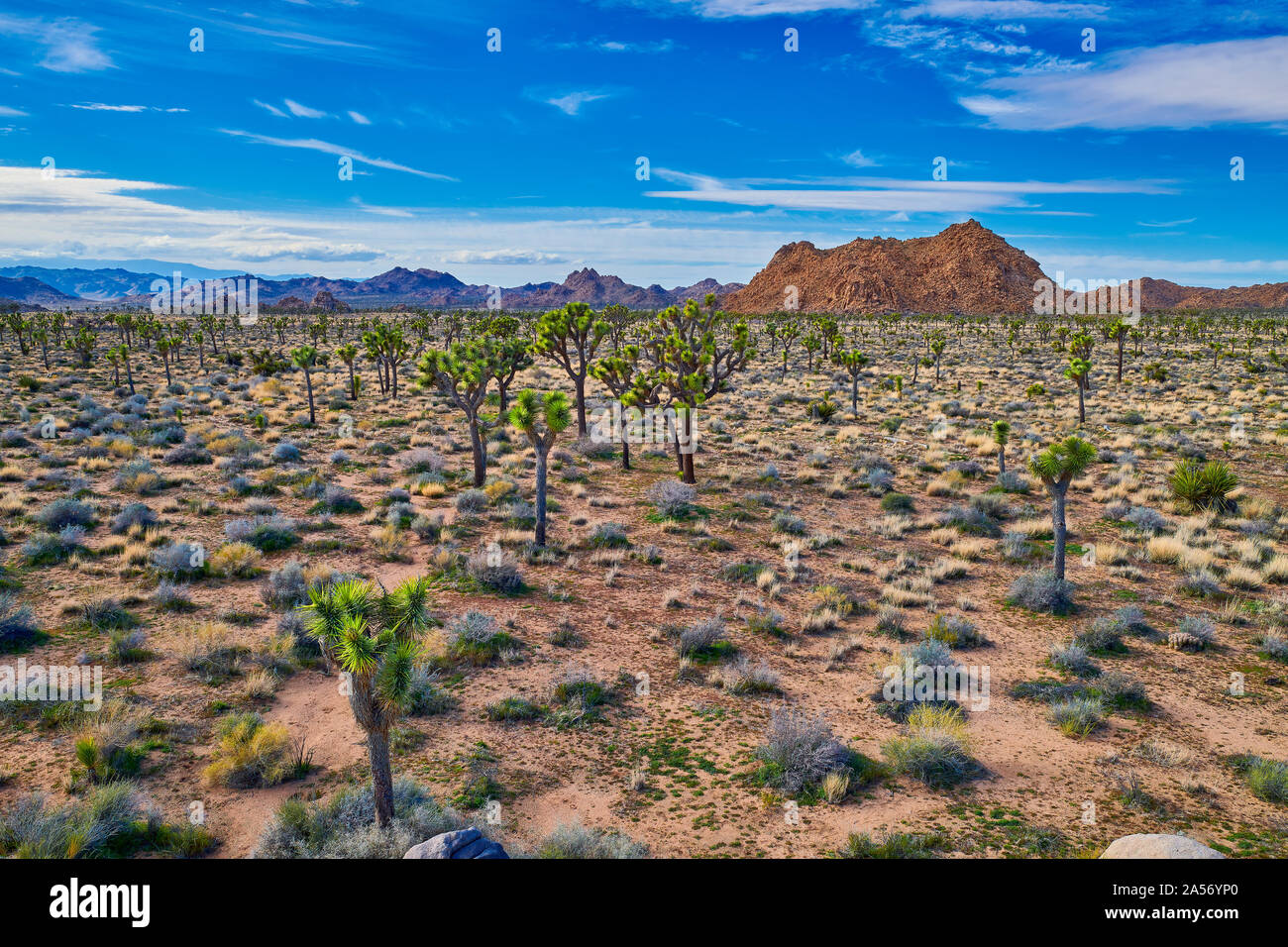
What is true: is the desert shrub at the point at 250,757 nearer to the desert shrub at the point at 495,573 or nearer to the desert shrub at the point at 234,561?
the desert shrub at the point at 495,573

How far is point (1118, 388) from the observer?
39.9 metres

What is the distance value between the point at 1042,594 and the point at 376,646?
12871mm

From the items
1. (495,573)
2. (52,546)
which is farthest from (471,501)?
(52,546)

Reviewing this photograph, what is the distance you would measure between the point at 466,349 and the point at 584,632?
14.5 metres

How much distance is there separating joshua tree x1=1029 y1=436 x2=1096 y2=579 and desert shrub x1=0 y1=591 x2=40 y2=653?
1923 centimetres

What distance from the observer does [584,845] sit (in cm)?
677

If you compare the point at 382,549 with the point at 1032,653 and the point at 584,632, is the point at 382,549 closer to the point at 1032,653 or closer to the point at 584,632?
the point at 584,632

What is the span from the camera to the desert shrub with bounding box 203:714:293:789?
26.9 feet

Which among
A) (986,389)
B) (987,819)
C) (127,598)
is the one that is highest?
(986,389)

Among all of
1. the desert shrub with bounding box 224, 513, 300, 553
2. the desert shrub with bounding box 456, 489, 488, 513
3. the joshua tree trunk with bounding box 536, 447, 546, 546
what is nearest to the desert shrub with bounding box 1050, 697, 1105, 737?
the joshua tree trunk with bounding box 536, 447, 546, 546

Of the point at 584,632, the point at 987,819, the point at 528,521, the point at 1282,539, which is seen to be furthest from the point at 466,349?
the point at 1282,539

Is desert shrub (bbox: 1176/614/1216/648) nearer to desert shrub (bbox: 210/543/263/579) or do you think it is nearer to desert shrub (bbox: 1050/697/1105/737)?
desert shrub (bbox: 1050/697/1105/737)

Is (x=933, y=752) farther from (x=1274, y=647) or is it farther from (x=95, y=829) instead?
(x=95, y=829)

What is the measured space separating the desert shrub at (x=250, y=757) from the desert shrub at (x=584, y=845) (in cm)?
374
